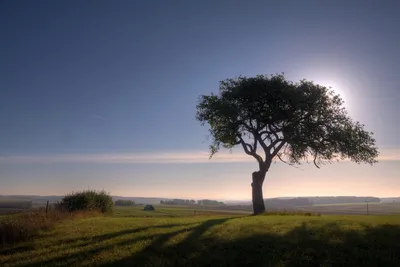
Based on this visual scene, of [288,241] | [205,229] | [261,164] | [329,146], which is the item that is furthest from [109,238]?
[329,146]

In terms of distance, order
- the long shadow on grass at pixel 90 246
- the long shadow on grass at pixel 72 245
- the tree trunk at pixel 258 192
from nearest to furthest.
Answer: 1. the long shadow on grass at pixel 90 246
2. the long shadow on grass at pixel 72 245
3. the tree trunk at pixel 258 192

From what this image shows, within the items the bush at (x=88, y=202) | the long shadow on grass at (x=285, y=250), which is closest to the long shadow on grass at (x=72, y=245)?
the long shadow on grass at (x=285, y=250)

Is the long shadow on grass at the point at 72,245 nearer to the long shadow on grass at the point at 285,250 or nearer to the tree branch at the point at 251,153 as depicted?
the long shadow on grass at the point at 285,250

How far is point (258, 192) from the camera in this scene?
39375 mm

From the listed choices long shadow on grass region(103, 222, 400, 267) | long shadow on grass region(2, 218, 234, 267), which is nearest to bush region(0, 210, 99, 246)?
long shadow on grass region(2, 218, 234, 267)

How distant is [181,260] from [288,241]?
257 inches

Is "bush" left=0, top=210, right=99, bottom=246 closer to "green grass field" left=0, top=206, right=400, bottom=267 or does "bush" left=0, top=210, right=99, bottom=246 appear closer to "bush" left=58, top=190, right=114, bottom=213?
"green grass field" left=0, top=206, right=400, bottom=267

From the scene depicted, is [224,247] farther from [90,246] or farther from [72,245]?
[72,245]

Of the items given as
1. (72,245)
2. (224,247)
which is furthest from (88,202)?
(224,247)

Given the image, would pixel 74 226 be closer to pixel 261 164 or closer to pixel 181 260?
pixel 181 260

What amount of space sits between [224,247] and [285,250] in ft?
10.9

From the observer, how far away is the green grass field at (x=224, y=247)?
50.5 feet

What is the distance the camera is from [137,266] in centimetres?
1502

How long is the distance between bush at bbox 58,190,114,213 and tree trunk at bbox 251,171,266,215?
23212 mm
